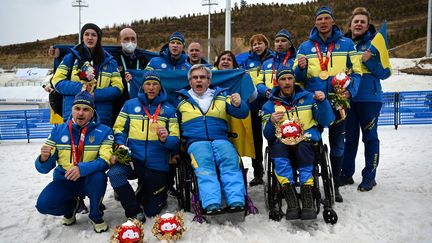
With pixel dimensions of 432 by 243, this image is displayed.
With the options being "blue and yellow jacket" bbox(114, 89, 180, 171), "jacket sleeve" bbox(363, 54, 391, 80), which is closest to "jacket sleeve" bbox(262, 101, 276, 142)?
"blue and yellow jacket" bbox(114, 89, 180, 171)

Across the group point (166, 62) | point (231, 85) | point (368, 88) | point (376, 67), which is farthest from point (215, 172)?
point (376, 67)

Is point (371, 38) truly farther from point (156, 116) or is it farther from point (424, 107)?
point (424, 107)

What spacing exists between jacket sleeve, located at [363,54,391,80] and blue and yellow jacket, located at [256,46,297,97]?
0.94 meters

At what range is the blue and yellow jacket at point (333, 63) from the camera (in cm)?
412

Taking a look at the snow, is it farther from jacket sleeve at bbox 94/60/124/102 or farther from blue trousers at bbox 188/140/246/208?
jacket sleeve at bbox 94/60/124/102

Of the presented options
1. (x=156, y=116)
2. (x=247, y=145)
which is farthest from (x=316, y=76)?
(x=156, y=116)

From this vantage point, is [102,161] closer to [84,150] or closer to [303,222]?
[84,150]

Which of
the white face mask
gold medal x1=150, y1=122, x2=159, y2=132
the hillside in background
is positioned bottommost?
gold medal x1=150, y1=122, x2=159, y2=132

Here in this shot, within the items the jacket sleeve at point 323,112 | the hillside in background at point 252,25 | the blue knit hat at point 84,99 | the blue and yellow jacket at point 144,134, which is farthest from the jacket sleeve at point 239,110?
the hillside in background at point 252,25

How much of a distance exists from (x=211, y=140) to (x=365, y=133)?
2.10 m

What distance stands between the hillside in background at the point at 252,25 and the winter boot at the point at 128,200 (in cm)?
3758

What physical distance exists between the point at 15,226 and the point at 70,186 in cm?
83

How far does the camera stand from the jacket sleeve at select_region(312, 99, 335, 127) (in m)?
3.76

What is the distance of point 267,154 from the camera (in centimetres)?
402
